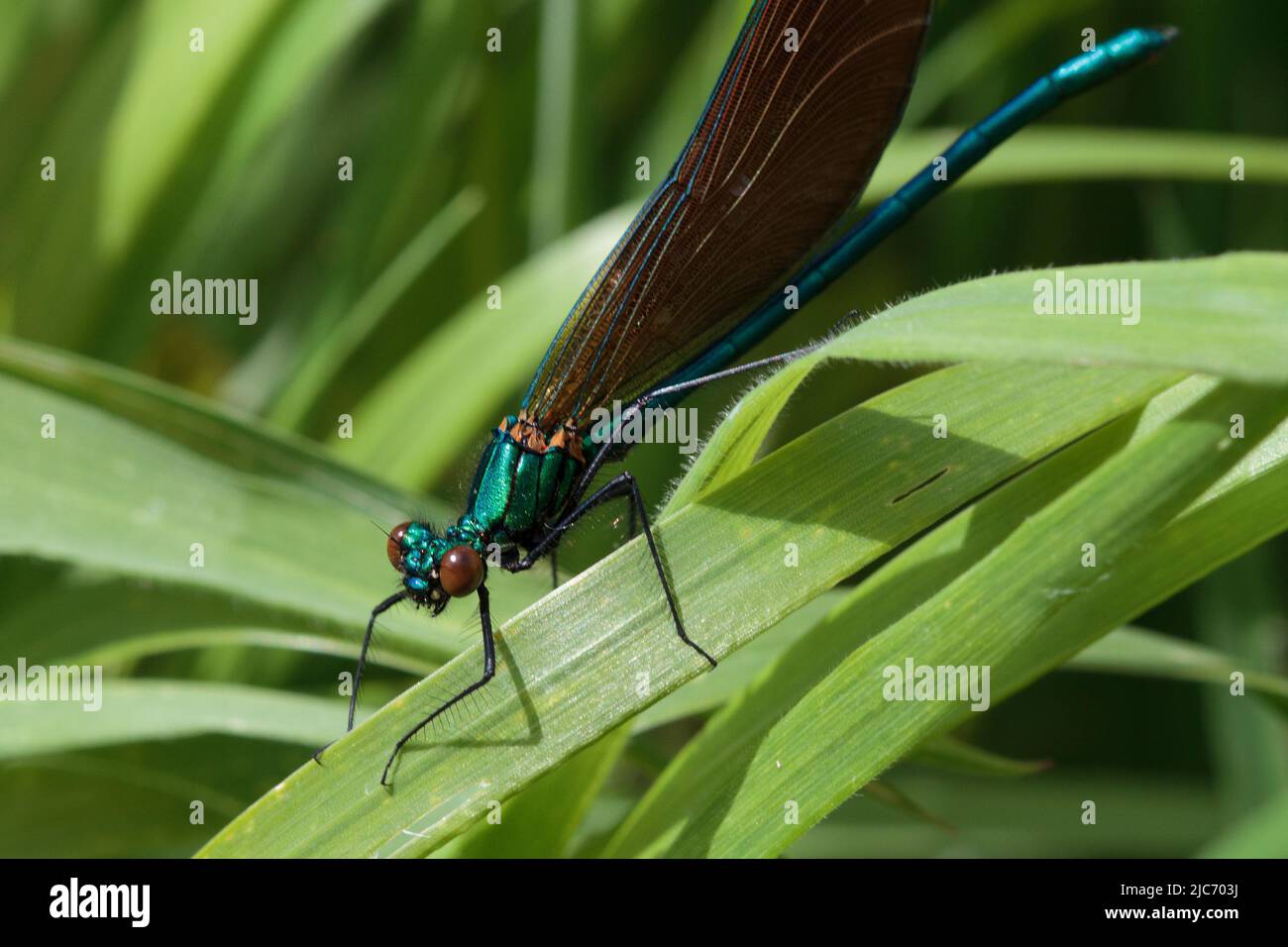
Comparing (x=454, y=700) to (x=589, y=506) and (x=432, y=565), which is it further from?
(x=589, y=506)

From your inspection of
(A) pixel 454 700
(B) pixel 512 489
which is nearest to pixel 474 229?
(B) pixel 512 489

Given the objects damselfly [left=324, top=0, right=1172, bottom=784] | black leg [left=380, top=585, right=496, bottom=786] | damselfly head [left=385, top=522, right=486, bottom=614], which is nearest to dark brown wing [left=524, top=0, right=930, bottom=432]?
damselfly [left=324, top=0, right=1172, bottom=784]

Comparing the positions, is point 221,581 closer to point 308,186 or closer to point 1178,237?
point 308,186

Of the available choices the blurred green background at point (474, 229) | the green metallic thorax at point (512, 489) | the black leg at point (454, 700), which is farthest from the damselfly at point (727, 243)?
the black leg at point (454, 700)

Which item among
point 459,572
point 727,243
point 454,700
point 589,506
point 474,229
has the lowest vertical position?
point 454,700

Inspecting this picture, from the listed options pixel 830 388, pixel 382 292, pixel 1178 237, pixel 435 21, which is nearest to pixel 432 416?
pixel 382 292

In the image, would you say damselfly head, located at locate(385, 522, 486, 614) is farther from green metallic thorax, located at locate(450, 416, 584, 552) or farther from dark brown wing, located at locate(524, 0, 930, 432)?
dark brown wing, located at locate(524, 0, 930, 432)
